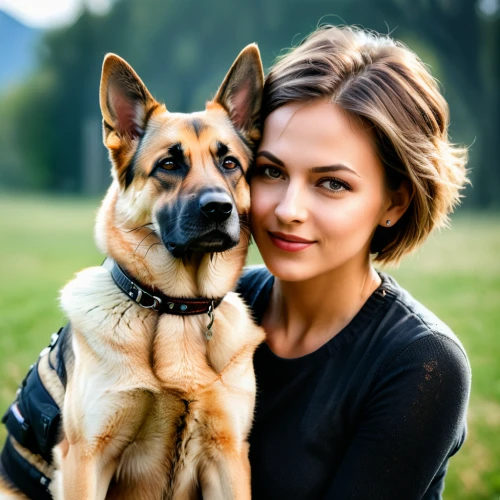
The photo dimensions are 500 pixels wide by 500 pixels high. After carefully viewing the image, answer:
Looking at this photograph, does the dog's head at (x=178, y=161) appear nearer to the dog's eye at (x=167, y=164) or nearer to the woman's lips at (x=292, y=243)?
the dog's eye at (x=167, y=164)

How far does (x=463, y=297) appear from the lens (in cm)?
806

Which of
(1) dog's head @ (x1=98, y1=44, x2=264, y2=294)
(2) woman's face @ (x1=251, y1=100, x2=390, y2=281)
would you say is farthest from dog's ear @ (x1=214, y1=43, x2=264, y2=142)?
(2) woman's face @ (x1=251, y1=100, x2=390, y2=281)

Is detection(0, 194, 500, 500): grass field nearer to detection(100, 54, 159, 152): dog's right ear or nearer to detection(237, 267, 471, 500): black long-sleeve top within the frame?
detection(100, 54, 159, 152): dog's right ear

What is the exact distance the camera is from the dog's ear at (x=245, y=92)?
2615 millimetres

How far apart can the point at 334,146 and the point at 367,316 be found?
657mm

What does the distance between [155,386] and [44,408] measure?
1.69ft

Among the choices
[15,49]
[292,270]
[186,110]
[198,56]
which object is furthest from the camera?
[15,49]

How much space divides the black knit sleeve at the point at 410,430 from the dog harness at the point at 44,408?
695mm

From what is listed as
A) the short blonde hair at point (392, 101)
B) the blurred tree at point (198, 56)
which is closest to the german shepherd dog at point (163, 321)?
the short blonde hair at point (392, 101)

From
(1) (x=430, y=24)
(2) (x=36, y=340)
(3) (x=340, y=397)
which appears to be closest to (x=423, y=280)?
(2) (x=36, y=340)

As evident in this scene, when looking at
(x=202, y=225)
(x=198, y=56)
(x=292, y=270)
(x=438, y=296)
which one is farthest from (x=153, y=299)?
(x=198, y=56)

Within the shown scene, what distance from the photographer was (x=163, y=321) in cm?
241

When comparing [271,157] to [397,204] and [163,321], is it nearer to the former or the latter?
[397,204]

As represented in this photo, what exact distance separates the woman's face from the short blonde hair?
0.06 meters
